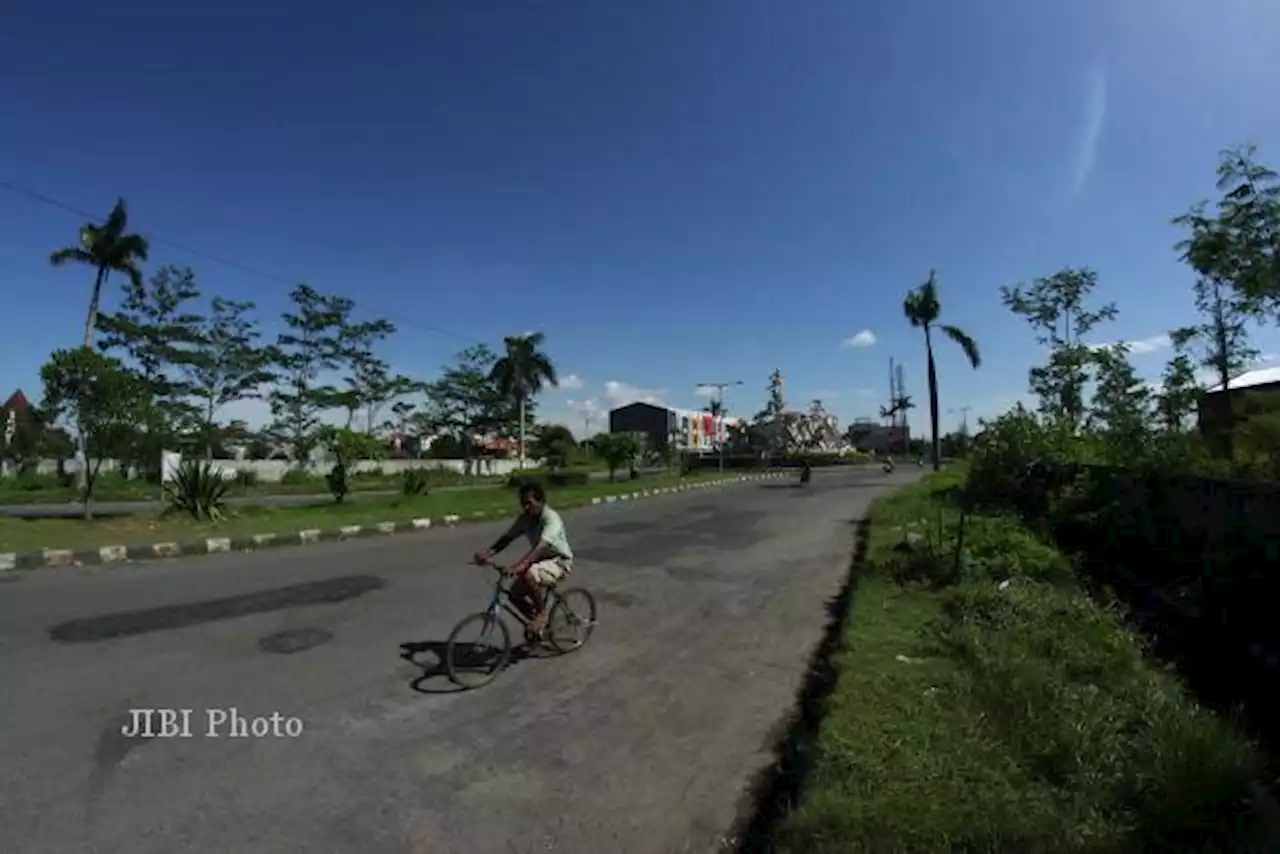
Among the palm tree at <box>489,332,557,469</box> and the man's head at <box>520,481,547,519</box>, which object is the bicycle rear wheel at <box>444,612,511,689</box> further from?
the palm tree at <box>489,332,557,469</box>

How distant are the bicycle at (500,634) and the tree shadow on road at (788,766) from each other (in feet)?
7.27

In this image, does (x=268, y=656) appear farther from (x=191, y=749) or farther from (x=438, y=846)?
(x=438, y=846)

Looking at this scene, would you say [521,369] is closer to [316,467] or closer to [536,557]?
[316,467]

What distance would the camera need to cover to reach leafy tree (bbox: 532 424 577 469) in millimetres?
64500

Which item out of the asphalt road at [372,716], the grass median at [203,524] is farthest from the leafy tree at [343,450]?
the asphalt road at [372,716]

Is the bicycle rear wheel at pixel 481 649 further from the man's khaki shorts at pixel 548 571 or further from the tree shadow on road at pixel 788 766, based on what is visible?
the tree shadow on road at pixel 788 766

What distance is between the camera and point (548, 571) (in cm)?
670

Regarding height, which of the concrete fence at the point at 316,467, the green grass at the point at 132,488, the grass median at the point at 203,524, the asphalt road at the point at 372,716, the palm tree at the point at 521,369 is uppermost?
the palm tree at the point at 521,369

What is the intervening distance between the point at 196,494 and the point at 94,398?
9.16ft

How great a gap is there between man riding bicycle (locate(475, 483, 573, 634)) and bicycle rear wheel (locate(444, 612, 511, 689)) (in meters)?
0.42

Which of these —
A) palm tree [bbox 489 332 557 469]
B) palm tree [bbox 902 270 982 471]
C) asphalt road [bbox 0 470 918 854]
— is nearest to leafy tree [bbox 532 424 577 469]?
palm tree [bbox 489 332 557 469]

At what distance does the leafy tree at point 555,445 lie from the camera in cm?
6450

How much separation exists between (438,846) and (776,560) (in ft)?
31.4

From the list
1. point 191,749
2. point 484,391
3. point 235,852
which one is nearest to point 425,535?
point 191,749
